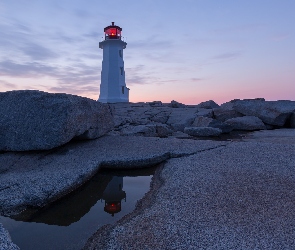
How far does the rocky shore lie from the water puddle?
0.16m

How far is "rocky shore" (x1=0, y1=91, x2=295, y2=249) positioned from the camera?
108 inches

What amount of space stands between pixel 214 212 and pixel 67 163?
3.41 meters

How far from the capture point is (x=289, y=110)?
13000 millimetres

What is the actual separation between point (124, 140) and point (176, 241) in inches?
204

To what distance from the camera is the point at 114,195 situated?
4.57m

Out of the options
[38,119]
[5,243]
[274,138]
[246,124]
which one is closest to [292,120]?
[246,124]

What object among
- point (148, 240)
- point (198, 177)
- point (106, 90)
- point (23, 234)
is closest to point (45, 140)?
point (23, 234)

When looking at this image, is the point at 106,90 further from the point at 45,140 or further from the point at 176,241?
the point at 176,241

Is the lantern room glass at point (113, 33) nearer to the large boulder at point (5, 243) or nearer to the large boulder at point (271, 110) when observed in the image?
the large boulder at point (271, 110)

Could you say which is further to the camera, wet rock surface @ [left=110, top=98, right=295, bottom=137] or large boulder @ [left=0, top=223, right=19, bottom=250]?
wet rock surface @ [left=110, top=98, right=295, bottom=137]

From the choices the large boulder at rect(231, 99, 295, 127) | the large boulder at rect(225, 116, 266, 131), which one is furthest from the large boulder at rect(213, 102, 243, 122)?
the large boulder at rect(225, 116, 266, 131)

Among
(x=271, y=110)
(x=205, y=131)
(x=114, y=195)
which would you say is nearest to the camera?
(x=114, y=195)

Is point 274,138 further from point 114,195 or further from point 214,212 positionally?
point 214,212

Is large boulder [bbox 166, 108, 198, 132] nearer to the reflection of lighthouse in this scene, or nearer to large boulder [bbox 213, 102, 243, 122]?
large boulder [bbox 213, 102, 243, 122]
